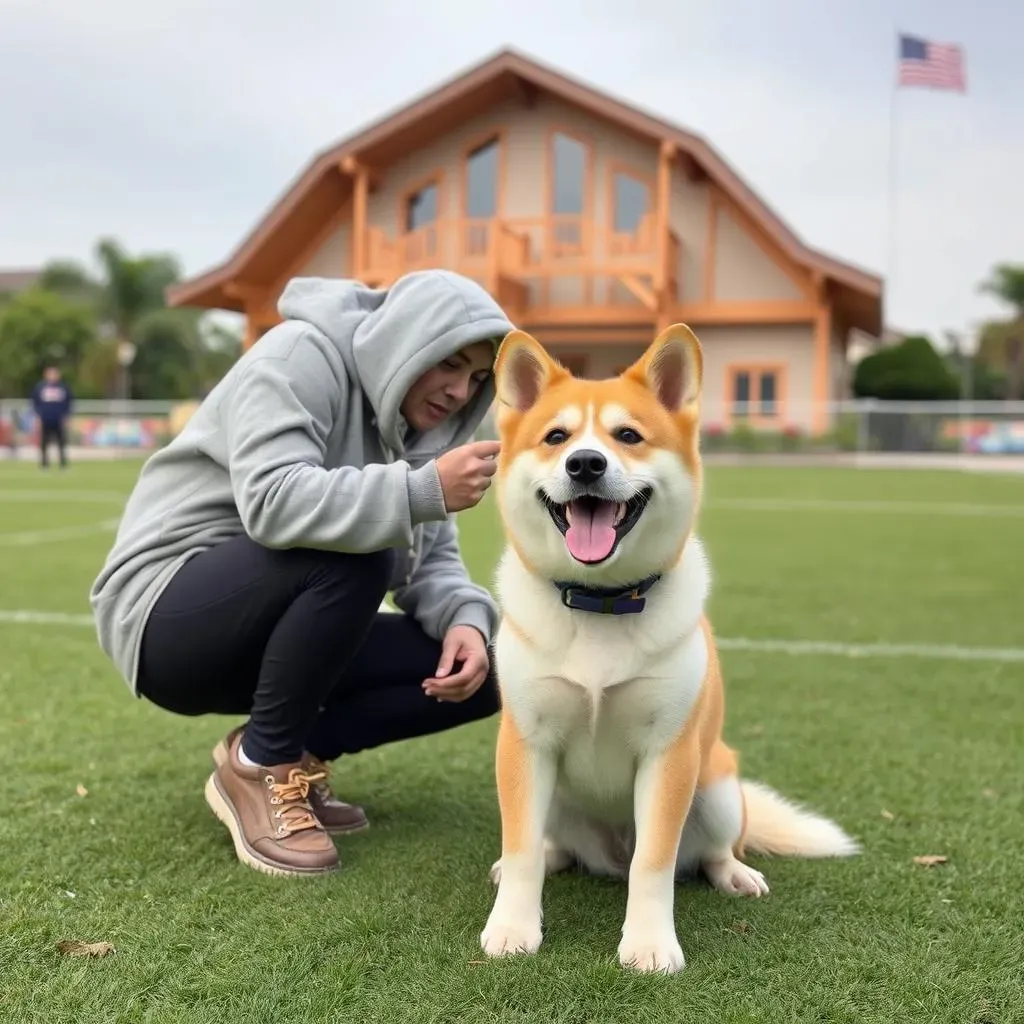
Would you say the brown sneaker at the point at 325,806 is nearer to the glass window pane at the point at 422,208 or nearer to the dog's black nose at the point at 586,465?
the dog's black nose at the point at 586,465

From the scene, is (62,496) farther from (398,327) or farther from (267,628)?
(398,327)

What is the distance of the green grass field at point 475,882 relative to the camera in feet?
6.38

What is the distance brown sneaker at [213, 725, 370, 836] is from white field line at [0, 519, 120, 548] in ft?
21.2

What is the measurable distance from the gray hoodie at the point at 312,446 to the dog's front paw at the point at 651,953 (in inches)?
39.1

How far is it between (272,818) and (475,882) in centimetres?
52

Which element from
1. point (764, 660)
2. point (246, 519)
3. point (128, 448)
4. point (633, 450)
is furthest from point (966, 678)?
point (128, 448)

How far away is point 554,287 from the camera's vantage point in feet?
81.3

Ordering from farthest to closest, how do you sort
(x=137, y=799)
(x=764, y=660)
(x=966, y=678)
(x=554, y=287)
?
(x=554, y=287) < (x=764, y=660) < (x=966, y=678) < (x=137, y=799)

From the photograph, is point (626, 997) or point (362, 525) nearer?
point (626, 997)

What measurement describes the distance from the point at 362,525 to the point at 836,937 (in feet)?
4.41

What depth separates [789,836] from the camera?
8.87ft

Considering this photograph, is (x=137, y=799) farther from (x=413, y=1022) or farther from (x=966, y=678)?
(x=966, y=678)

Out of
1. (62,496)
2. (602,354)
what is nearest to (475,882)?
(62,496)

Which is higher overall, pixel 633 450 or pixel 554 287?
pixel 554 287
